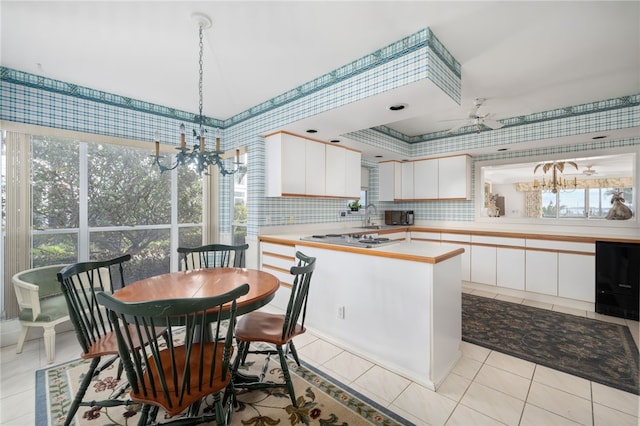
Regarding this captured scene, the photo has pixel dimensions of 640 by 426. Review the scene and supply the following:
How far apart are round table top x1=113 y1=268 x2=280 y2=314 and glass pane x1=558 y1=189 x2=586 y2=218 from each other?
14.7 ft

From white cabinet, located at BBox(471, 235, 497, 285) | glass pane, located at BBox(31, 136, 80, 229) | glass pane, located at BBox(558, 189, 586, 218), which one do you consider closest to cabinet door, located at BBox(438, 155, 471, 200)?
white cabinet, located at BBox(471, 235, 497, 285)

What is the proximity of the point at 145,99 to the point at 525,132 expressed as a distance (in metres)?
4.96

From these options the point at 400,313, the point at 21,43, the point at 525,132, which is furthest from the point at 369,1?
the point at 525,132

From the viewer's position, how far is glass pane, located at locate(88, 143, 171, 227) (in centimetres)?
325

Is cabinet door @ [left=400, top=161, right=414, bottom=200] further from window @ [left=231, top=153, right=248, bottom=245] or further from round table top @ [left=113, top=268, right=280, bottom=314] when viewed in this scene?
round table top @ [left=113, top=268, right=280, bottom=314]

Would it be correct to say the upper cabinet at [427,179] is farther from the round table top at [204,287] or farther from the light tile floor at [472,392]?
the round table top at [204,287]

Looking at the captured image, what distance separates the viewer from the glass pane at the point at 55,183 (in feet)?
9.43

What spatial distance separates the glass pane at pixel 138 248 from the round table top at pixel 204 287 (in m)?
1.72

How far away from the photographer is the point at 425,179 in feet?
16.9

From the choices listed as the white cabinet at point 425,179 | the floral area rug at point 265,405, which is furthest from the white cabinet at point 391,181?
the floral area rug at point 265,405

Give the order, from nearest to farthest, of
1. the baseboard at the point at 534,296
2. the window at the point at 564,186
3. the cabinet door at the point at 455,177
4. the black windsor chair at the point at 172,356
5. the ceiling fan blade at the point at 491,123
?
the black windsor chair at the point at 172,356 < the ceiling fan blade at the point at 491,123 < the baseboard at the point at 534,296 < the window at the point at 564,186 < the cabinet door at the point at 455,177

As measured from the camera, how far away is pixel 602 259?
3367 mm

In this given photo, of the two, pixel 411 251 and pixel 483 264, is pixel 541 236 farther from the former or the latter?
pixel 411 251

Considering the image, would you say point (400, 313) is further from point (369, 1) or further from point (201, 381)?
point (369, 1)
